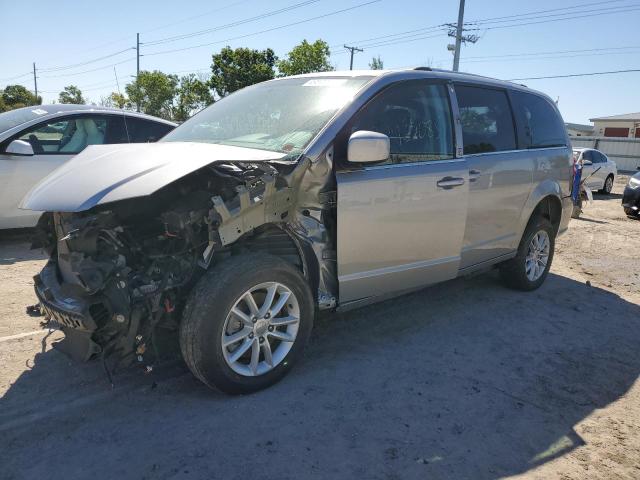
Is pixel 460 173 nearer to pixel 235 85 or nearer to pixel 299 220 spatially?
pixel 299 220

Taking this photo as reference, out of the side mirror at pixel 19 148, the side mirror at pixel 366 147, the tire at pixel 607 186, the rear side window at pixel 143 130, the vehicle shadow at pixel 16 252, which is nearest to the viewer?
the side mirror at pixel 366 147

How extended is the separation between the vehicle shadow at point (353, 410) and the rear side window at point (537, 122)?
196 centimetres

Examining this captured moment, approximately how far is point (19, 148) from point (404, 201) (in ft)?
15.8

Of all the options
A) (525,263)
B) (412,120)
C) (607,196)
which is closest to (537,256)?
(525,263)

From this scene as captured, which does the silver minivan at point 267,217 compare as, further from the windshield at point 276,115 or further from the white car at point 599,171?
the white car at point 599,171

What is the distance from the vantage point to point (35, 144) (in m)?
6.40

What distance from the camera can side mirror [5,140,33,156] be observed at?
6004 millimetres

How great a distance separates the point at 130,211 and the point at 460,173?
2.50m

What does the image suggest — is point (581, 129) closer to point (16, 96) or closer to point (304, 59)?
point (304, 59)

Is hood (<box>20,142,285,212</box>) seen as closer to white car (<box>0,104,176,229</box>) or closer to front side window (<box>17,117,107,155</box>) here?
white car (<box>0,104,176,229</box>)

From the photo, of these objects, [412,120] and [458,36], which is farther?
[458,36]

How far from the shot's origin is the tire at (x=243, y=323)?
2865mm

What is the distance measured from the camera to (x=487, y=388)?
11.2 feet

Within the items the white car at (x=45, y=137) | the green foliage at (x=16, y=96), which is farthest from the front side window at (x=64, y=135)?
the green foliage at (x=16, y=96)
